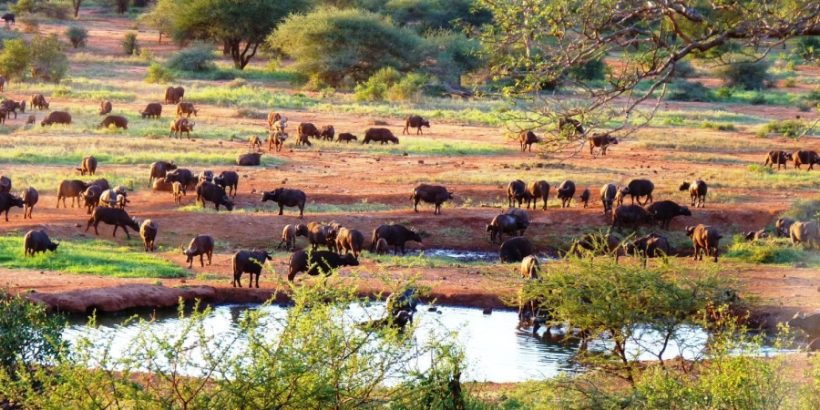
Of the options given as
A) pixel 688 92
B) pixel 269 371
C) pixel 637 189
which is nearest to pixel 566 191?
pixel 637 189

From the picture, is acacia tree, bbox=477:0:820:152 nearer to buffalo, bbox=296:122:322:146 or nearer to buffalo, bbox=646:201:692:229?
buffalo, bbox=646:201:692:229

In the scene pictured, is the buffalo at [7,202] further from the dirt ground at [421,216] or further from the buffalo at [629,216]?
the buffalo at [629,216]

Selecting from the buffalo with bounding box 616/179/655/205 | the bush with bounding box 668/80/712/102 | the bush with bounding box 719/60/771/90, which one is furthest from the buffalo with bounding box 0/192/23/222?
the bush with bounding box 719/60/771/90

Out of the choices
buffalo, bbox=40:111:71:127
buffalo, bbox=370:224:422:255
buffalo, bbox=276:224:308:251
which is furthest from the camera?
buffalo, bbox=40:111:71:127

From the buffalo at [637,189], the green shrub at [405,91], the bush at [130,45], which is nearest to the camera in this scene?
the buffalo at [637,189]

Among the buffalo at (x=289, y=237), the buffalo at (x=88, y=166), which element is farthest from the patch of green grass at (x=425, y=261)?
the buffalo at (x=88, y=166)

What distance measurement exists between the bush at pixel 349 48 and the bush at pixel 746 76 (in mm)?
14892

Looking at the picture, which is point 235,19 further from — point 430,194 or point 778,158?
point 430,194

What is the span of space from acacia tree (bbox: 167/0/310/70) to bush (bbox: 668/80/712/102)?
20.0 m

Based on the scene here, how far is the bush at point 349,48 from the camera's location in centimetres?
5353

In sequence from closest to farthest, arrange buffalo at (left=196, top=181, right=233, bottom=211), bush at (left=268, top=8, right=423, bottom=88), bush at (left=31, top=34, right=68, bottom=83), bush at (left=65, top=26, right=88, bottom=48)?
1. buffalo at (left=196, top=181, right=233, bottom=211)
2. bush at (left=31, top=34, right=68, bottom=83)
3. bush at (left=268, top=8, right=423, bottom=88)
4. bush at (left=65, top=26, right=88, bottom=48)

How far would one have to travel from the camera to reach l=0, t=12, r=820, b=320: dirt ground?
1808cm

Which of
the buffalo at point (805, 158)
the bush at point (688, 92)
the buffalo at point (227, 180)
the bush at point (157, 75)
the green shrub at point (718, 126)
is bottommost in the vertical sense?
the buffalo at point (227, 180)

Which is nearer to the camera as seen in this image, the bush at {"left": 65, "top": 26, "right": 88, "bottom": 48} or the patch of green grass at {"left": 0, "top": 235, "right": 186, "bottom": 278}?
the patch of green grass at {"left": 0, "top": 235, "right": 186, "bottom": 278}
